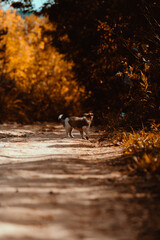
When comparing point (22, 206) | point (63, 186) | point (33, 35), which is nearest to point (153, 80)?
point (63, 186)

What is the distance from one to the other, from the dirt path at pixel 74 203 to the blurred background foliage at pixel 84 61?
12.3ft

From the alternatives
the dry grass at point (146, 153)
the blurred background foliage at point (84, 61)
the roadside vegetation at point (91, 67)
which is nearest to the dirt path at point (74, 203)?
the dry grass at point (146, 153)

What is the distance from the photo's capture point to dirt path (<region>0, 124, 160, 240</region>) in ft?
7.52

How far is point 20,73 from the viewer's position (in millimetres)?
17453

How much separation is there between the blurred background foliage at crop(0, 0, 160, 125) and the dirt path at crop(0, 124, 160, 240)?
12.3ft

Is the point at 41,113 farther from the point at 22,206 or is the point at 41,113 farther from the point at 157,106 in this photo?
the point at 22,206

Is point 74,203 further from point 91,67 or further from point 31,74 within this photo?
point 31,74

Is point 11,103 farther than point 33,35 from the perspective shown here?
No

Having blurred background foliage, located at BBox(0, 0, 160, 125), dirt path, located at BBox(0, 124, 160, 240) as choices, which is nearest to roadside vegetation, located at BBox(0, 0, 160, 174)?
blurred background foliage, located at BBox(0, 0, 160, 125)

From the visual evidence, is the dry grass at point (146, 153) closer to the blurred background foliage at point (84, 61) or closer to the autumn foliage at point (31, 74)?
the blurred background foliage at point (84, 61)

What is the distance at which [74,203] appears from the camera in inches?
114

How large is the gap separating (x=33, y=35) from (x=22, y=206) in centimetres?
1707

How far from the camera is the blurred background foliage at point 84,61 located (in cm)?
791

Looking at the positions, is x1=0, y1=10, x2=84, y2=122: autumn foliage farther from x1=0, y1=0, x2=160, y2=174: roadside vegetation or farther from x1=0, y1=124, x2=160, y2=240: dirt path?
x1=0, y1=124, x2=160, y2=240: dirt path
